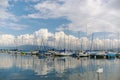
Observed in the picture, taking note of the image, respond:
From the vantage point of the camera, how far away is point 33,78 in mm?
47469

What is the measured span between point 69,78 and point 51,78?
3.52 metres

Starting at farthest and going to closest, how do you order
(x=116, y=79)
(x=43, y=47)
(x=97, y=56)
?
(x=43, y=47), (x=97, y=56), (x=116, y=79)

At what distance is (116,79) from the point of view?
44.8 metres

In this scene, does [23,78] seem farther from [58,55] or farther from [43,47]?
[43,47]

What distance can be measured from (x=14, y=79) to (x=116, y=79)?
63.1 feet

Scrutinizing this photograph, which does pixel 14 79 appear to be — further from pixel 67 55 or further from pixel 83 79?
pixel 67 55

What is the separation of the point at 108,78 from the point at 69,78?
24.4 ft

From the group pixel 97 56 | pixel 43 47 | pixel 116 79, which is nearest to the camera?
pixel 116 79

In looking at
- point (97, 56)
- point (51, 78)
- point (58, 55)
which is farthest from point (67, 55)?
point (51, 78)

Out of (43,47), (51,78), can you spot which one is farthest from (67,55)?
(51,78)

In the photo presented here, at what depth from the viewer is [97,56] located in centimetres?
13362

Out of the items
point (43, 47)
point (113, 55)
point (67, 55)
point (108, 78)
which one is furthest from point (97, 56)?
point (108, 78)

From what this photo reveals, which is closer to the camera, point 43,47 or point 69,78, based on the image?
point 69,78

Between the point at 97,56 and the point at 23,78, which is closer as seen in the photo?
the point at 23,78
